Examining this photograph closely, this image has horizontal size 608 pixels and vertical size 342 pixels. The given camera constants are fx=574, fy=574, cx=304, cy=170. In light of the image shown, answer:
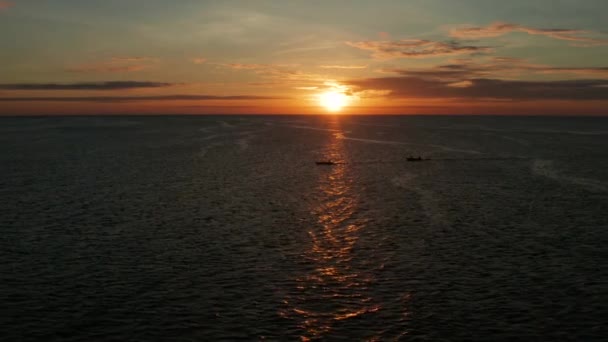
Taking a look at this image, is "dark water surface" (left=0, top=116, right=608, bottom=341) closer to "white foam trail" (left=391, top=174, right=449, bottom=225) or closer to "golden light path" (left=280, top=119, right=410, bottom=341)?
"golden light path" (left=280, top=119, right=410, bottom=341)

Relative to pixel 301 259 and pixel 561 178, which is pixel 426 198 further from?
pixel 301 259

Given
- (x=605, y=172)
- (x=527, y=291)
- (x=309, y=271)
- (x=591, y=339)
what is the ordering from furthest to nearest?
(x=605, y=172)
(x=309, y=271)
(x=527, y=291)
(x=591, y=339)

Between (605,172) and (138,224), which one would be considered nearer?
(138,224)

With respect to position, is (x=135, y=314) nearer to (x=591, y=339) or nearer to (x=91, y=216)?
(x=591, y=339)

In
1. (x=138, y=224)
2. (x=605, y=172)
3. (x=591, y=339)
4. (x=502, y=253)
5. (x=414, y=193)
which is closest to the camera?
Result: (x=591, y=339)

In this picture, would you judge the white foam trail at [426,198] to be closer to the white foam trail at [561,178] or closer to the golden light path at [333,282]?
the golden light path at [333,282]

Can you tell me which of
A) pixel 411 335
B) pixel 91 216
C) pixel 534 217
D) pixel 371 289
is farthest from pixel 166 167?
pixel 411 335

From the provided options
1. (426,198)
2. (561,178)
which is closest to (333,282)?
(426,198)

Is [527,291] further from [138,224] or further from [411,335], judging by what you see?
[138,224]
